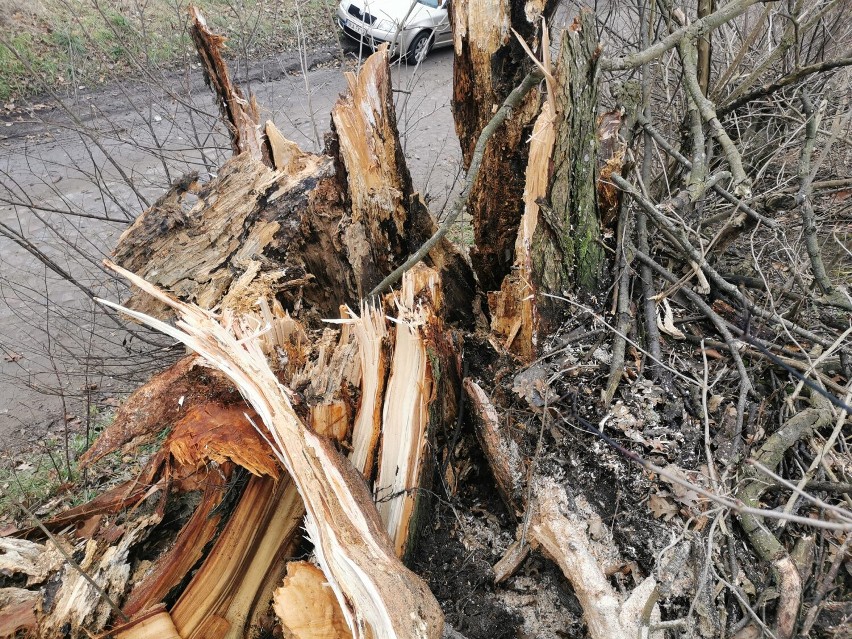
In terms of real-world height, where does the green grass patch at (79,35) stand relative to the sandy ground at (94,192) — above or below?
above

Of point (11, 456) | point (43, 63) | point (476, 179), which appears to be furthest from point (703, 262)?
point (43, 63)

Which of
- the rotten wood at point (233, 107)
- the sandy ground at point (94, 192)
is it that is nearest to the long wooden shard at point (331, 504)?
the rotten wood at point (233, 107)

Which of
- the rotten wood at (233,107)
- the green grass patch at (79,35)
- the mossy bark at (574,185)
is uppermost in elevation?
the green grass patch at (79,35)

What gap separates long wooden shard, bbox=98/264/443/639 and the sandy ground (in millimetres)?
2073

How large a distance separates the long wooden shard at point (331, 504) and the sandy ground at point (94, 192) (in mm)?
2073

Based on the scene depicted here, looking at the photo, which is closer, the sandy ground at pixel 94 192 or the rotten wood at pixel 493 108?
the rotten wood at pixel 493 108

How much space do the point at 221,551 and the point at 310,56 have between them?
8523 mm

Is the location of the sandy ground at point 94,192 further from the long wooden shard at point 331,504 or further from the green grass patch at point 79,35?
the long wooden shard at point 331,504

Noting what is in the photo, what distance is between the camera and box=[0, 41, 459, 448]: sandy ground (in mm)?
4398

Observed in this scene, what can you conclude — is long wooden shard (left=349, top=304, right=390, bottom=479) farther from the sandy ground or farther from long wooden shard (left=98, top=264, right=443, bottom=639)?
the sandy ground

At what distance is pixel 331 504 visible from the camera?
175 cm

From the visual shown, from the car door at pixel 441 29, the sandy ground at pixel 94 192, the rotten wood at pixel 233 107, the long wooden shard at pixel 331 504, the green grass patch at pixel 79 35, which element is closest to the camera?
the long wooden shard at pixel 331 504

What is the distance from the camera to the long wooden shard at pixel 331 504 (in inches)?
61.7

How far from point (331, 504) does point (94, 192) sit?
6.18 meters
